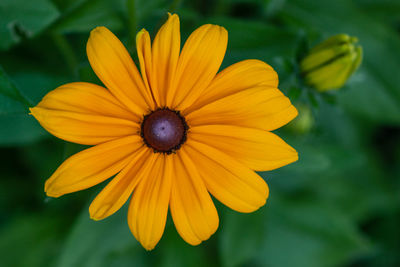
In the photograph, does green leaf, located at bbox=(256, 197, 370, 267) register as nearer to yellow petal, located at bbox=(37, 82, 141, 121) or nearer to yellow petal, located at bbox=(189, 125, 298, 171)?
yellow petal, located at bbox=(189, 125, 298, 171)

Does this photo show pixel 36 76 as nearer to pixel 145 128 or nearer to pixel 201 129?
pixel 145 128

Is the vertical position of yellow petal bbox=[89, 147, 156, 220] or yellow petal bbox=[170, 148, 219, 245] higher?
yellow petal bbox=[89, 147, 156, 220]

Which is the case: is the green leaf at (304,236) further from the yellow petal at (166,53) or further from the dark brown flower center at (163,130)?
the yellow petal at (166,53)

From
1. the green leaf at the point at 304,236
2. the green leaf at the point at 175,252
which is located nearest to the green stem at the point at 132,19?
the green leaf at the point at 175,252

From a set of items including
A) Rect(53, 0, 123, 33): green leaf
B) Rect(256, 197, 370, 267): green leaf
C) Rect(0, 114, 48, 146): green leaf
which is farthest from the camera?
Rect(256, 197, 370, 267): green leaf

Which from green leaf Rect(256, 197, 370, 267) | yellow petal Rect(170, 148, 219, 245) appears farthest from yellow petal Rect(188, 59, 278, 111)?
green leaf Rect(256, 197, 370, 267)

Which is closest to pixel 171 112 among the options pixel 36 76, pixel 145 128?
pixel 145 128

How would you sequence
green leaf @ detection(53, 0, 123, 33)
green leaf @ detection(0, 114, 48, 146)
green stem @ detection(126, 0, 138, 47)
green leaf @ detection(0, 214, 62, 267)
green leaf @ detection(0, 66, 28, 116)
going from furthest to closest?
1. green leaf @ detection(0, 214, 62, 267)
2. green leaf @ detection(0, 114, 48, 146)
3. green leaf @ detection(53, 0, 123, 33)
4. green stem @ detection(126, 0, 138, 47)
5. green leaf @ detection(0, 66, 28, 116)

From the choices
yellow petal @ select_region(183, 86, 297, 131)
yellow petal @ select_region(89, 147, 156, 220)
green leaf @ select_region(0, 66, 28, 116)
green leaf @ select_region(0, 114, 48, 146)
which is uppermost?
green leaf @ select_region(0, 66, 28, 116)
